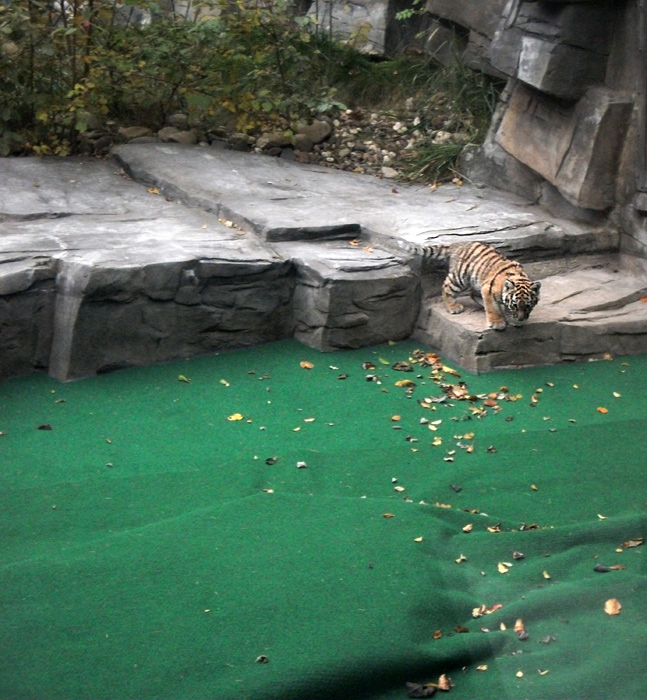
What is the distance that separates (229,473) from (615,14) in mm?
4743

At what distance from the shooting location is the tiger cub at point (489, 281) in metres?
6.00

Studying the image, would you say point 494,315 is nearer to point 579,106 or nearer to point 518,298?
point 518,298

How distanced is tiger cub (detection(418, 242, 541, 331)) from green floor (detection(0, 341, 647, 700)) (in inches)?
17.2

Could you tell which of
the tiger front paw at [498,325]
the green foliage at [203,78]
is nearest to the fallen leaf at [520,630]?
the tiger front paw at [498,325]

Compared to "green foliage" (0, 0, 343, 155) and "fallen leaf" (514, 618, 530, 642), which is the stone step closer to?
"fallen leaf" (514, 618, 530, 642)

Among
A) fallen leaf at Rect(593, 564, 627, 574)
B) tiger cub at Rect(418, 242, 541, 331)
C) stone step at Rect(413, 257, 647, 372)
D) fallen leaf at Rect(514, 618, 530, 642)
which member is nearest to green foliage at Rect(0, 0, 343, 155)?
tiger cub at Rect(418, 242, 541, 331)

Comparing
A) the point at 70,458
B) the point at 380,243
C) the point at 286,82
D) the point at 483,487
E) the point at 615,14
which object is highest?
the point at 615,14

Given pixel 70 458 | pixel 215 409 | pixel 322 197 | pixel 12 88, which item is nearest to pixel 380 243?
pixel 322 197

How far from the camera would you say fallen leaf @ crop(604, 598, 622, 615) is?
3559mm

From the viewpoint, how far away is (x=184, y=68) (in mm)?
8977

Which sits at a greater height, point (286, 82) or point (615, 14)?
point (615, 14)

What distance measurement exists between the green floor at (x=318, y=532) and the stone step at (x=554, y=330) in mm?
151

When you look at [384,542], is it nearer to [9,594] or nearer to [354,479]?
[354,479]

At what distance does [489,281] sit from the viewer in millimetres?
6188
